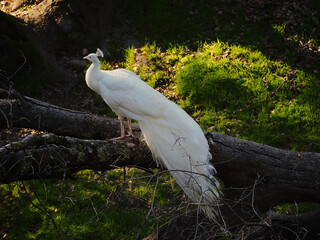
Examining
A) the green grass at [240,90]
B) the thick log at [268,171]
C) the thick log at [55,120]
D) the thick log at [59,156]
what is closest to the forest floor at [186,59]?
the green grass at [240,90]

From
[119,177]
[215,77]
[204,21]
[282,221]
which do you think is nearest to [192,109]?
[215,77]

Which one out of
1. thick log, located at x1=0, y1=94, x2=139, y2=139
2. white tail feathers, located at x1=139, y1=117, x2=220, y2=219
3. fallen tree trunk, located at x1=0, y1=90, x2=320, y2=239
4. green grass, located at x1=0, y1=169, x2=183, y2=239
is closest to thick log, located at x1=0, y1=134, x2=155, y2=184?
fallen tree trunk, located at x1=0, y1=90, x2=320, y2=239

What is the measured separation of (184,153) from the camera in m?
3.88

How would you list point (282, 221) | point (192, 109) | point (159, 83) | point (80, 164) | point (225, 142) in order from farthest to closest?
point (159, 83)
point (192, 109)
point (282, 221)
point (225, 142)
point (80, 164)

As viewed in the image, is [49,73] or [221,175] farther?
[49,73]

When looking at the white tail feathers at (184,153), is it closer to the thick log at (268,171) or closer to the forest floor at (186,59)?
the thick log at (268,171)

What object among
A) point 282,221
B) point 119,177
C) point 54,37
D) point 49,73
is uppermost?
point 54,37

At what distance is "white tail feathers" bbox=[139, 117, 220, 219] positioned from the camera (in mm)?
3820

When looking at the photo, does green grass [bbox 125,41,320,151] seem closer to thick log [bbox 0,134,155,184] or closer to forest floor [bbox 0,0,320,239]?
forest floor [bbox 0,0,320,239]

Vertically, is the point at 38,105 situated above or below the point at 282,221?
above

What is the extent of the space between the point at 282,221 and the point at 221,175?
90 cm

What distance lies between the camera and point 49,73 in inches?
313

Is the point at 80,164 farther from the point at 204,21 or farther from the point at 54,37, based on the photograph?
the point at 204,21

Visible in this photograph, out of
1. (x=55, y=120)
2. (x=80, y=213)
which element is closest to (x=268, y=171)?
(x=55, y=120)
